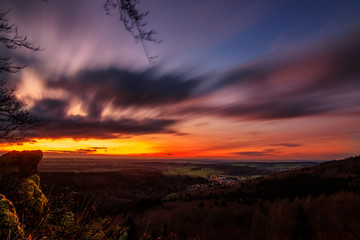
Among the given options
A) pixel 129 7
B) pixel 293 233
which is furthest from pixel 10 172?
pixel 293 233

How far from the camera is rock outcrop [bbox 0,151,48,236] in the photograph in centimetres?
383

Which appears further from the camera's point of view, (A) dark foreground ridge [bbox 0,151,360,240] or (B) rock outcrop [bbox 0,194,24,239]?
(A) dark foreground ridge [bbox 0,151,360,240]

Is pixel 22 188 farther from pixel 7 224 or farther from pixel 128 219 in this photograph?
pixel 128 219

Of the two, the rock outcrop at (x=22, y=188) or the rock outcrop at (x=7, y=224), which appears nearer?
the rock outcrop at (x=7, y=224)

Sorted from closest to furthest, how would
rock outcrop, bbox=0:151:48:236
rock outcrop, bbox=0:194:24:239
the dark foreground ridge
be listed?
rock outcrop, bbox=0:194:24:239, the dark foreground ridge, rock outcrop, bbox=0:151:48:236

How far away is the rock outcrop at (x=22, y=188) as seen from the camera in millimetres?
3832

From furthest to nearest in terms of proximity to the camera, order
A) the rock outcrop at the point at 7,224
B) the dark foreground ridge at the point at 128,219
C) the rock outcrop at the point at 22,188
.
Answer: the rock outcrop at the point at 22,188 < the dark foreground ridge at the point at 128,219 < the rock outcrop at the point at 7,224

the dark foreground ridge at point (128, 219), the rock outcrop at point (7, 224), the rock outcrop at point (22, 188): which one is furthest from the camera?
the rock outcrop at point (22, 188)

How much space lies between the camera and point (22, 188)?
4.26 meters

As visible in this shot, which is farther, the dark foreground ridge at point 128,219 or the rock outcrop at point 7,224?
the dark foreground ridge at point 128,219

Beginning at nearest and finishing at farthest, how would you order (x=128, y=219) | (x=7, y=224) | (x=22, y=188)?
(x=7, y=224)
(x=22, y=188)
(x=128, y=219)

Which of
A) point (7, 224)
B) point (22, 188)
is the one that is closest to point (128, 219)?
point (22, 188)

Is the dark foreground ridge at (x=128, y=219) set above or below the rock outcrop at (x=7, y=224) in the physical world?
below

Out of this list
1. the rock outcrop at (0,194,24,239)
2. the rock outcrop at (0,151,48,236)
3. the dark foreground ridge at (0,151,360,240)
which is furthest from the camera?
the rock outcrop at (0,151,48,236)
